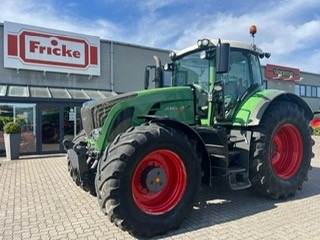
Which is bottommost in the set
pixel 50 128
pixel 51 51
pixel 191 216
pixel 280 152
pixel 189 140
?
pixel 191 216

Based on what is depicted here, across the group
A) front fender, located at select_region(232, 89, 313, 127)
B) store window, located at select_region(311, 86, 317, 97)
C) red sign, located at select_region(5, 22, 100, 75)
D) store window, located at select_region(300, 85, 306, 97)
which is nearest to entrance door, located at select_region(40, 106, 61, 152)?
red sign, located at select_region(5, 22, 100, 75)

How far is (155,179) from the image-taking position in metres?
3.96

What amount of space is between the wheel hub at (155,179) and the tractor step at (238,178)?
1177 millimetres

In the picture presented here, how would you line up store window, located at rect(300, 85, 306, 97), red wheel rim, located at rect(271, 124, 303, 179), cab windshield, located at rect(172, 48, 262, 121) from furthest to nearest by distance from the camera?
store window, located at rect(300, 85, 306, 97) < red wheel rim, located at rect(271, 124, 303, 179) < cab windshield, located at rect(172, 48, 262, 121)

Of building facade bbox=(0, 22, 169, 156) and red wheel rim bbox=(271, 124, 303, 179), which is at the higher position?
building facade bbox=(0, 22, 169, 156)

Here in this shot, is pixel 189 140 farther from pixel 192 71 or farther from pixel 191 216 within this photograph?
pixel 192 71

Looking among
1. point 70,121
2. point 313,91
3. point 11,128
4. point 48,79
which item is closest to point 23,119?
point 11,128

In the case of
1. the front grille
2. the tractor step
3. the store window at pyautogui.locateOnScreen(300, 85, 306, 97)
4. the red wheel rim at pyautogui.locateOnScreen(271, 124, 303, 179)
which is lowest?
the tractor step

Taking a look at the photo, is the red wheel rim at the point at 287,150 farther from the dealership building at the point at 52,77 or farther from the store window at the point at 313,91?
the store window at the point at 313,91

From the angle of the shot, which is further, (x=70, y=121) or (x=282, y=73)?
(x=282, y=73)

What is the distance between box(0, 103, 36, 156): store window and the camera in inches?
489

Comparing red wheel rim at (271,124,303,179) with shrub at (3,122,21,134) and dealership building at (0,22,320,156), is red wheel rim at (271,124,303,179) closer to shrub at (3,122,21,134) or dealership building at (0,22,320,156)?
shrub at (3,122,21,134)

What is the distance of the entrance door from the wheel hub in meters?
10.2

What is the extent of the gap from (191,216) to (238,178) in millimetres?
1140
